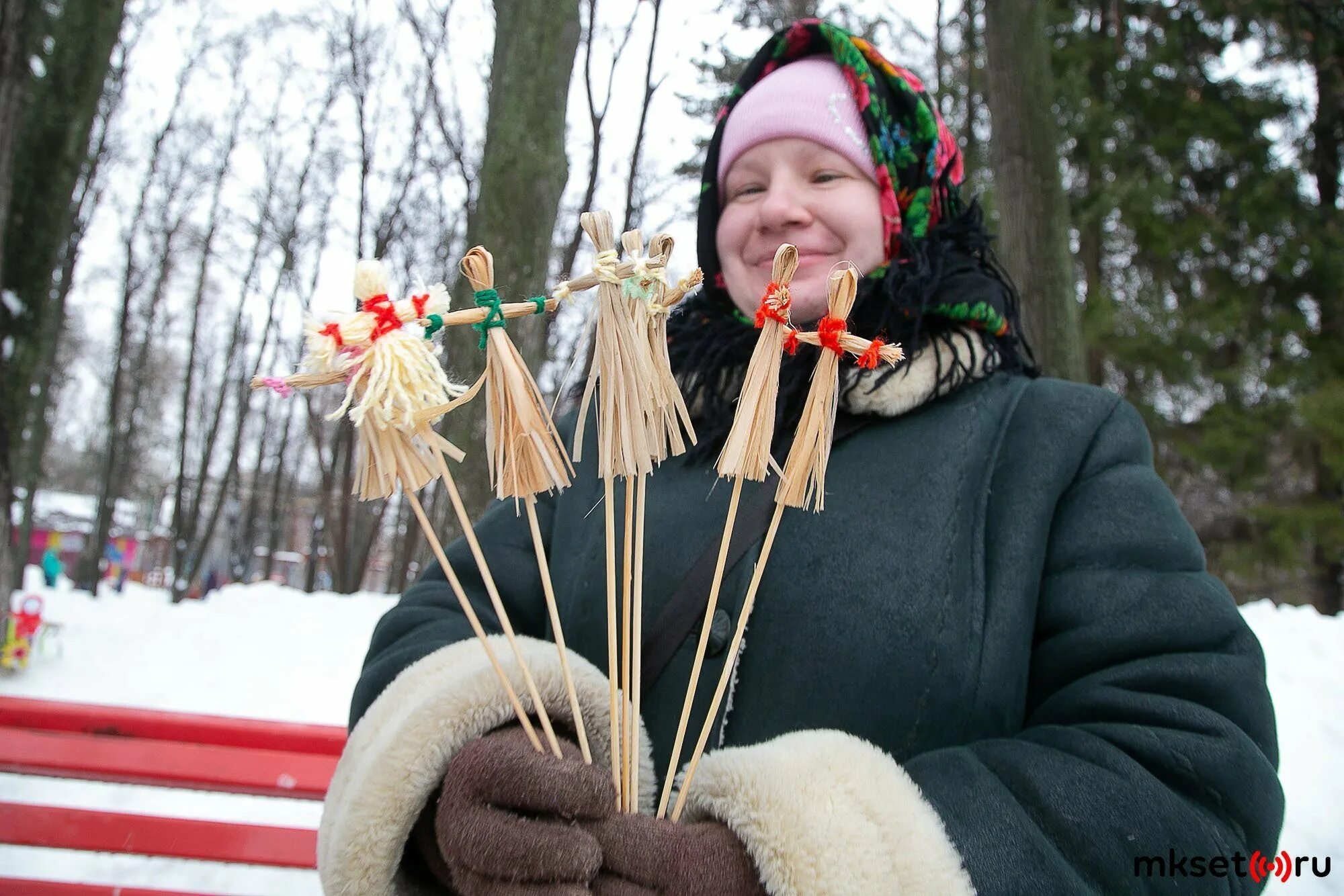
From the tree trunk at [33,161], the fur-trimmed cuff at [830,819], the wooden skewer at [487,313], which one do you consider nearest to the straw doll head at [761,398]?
the wooden skewer at [487,313]

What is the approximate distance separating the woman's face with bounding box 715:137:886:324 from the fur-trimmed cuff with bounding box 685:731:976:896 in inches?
25.7

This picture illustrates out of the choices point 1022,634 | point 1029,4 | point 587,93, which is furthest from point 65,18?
point 1022,634

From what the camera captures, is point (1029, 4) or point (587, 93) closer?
point (1029, 4)

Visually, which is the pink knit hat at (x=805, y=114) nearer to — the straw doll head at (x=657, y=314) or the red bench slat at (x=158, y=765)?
the straw doll head at (x=657, y=314)

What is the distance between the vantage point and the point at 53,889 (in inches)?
93.2

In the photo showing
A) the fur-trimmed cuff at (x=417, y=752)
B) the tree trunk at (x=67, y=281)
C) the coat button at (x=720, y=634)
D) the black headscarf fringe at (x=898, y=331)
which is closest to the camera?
the fur-trimmed cuff at (x=417, y=752)

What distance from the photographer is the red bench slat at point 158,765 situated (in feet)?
7.98

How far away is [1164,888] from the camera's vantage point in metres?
0.83

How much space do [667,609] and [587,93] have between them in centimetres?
778

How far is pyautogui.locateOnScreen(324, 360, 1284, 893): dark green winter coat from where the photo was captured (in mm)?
837

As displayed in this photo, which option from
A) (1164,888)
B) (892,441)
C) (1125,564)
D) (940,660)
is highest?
(892,441)

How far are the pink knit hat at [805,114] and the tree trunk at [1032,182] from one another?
3260 millimetres

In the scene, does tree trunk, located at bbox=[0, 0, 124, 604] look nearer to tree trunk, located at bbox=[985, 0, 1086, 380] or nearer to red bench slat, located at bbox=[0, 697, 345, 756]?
red bench slat, located at bbox=[0, 697, 345, 756]

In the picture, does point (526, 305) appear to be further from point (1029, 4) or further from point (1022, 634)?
point (1029, 4)
